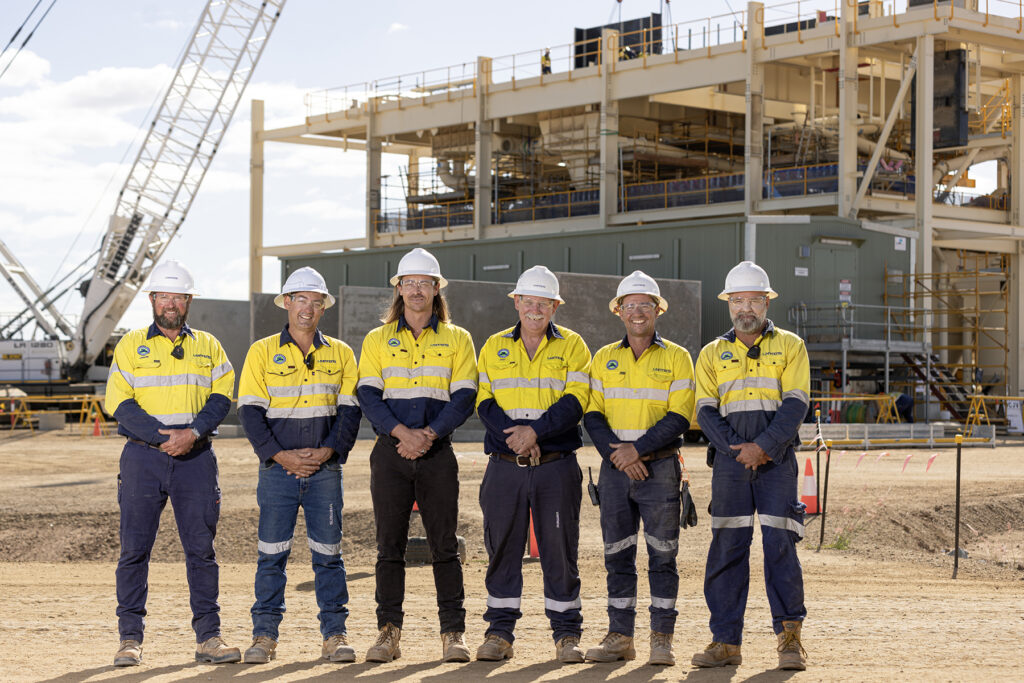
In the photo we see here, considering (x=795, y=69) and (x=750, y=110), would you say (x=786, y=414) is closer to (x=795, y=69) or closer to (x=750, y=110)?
(x=750, y=110)

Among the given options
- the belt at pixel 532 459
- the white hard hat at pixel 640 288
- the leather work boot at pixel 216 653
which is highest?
the white hard hat at pixel 640 288

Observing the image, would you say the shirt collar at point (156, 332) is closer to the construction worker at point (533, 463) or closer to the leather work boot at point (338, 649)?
the construction worker at point (533, 463)

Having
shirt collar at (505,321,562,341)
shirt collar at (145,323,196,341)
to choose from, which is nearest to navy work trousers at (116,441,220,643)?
shirt collar at (145,323,196,341)

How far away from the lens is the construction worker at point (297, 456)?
7.42 meters

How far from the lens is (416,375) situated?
751 cm

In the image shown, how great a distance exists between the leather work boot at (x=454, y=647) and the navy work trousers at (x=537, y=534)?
0.64 feet

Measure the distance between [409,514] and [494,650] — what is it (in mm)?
941

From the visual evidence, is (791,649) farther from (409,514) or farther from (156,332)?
(156,332)

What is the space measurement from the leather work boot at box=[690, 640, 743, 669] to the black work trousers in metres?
1.42

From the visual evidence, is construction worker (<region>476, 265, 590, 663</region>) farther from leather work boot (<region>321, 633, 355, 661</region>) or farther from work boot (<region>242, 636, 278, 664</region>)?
work boot (<region>242, 636, 278, 664</region>)

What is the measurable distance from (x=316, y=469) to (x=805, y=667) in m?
3.06

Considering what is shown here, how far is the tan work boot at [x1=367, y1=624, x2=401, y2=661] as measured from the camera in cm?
737

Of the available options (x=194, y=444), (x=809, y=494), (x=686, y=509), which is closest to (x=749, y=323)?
→ (x=686, y=509)

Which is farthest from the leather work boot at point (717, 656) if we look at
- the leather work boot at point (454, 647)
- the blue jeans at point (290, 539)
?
the blue jeans at point (290, 539)
